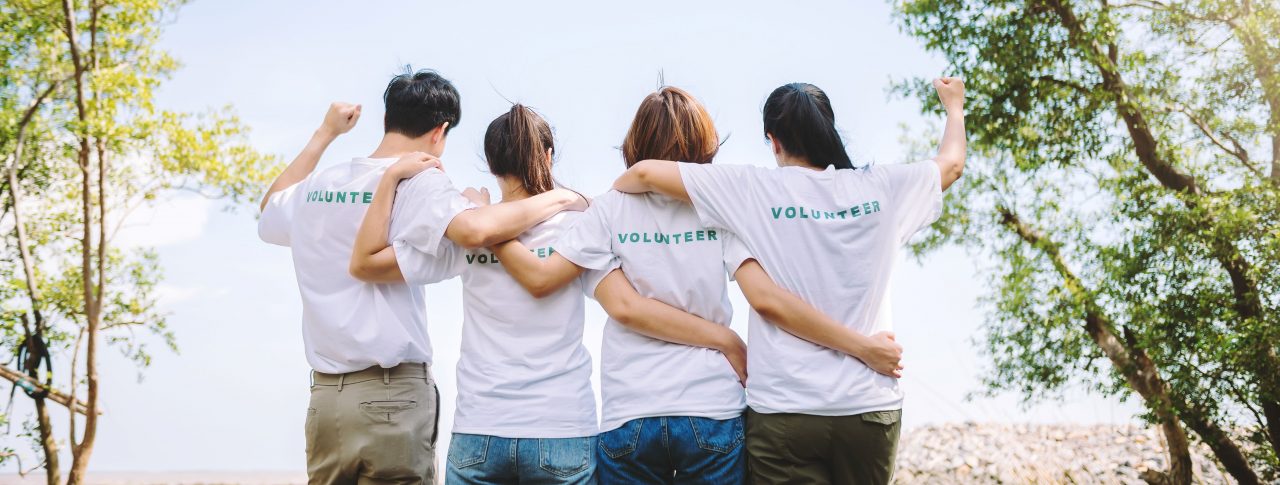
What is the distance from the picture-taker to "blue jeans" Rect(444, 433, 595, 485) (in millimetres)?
2516

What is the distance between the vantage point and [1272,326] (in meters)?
6.12

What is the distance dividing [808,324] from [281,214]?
1772 mm

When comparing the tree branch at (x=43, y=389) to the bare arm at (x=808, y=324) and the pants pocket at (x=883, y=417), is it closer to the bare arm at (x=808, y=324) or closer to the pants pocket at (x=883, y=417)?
the bare arm at (x=808, y=324)

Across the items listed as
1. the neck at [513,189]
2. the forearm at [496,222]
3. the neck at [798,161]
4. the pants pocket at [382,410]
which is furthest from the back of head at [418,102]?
the neck at [798,161]

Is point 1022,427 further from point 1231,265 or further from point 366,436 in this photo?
point 366,436

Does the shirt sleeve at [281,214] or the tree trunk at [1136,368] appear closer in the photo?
the shirt sleeve at [281,214]

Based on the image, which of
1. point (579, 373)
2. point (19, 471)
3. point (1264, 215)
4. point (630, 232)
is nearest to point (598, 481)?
point (579, 373)

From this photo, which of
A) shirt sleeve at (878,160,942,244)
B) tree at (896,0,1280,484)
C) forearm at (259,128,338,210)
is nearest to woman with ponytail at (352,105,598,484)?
forearm at (259,128,338,210)

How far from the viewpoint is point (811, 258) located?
8.16ft

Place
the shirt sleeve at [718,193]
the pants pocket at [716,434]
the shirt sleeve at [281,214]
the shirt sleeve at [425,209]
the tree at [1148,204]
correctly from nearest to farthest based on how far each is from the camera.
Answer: the pants pocket at [716,434], the shirt sleeve at [718,193], the shirt sleeve at [425,209], the shirt sleeve at [281,214], the tree at [1148,204]

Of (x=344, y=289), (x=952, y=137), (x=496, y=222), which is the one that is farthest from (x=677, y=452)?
(x=952, y=137)

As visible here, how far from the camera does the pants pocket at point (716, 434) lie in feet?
7.77

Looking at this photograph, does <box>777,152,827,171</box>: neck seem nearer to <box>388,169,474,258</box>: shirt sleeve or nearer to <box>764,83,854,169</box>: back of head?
<box>764,83,854,169</box>: back of head

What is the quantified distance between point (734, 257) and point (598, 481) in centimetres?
71
